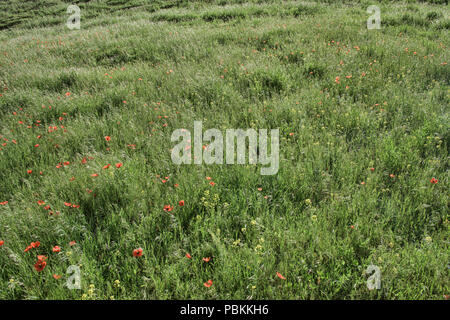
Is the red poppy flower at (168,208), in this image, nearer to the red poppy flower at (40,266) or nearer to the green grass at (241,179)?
the green grass at (241,179)

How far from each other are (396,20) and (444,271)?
903 cm

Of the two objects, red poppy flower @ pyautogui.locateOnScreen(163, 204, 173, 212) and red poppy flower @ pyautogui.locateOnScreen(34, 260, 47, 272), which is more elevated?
red poppy flower @ pyautogui.locateOnScreen(163, 204, 173, 212)

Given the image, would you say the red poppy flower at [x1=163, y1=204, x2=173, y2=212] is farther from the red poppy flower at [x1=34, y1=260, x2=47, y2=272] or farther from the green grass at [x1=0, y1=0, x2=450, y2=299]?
the red poppy flower at [x1=34, y1=260, x2=47, y2=272]

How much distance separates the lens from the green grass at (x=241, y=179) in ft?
7.06

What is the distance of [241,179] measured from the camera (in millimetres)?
3064

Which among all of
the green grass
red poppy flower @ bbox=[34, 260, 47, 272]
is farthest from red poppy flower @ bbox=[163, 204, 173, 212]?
red poppy flower @ bbox=[34, 260, 47, 272]

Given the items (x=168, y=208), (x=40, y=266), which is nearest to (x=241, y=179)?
(x=168, y=208)

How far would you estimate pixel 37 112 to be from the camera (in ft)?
16.6

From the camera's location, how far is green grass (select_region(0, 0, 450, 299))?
2150 mm

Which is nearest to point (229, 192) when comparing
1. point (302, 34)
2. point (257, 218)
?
point (257, 218)

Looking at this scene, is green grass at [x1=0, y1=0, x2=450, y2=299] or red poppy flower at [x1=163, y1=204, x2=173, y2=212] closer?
green grass at [x1=0, y1=0, x2=450, y2=299]

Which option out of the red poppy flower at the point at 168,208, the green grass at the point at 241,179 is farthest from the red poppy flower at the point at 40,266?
the red poppy flower at the point at 168,208
